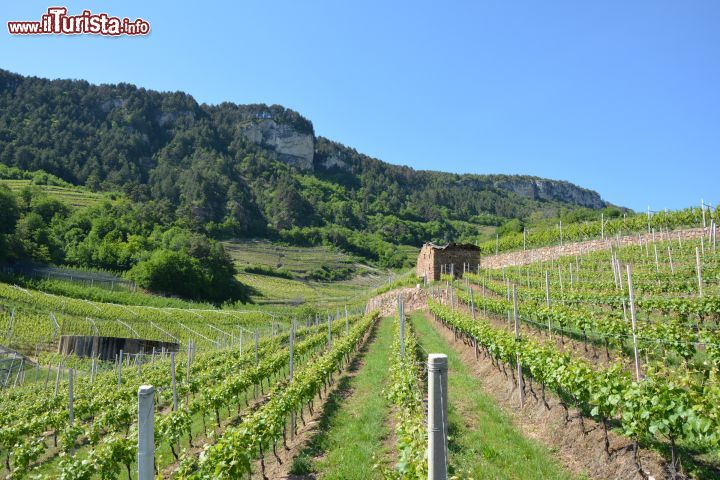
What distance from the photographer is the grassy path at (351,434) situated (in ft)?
21.5

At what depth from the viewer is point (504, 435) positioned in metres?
7.05

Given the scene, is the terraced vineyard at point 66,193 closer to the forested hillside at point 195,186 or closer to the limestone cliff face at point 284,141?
the forested hillside at point 195,186

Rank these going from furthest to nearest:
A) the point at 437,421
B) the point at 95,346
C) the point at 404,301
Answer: the point at 404,301
the point at 95,346
the point at 437,421

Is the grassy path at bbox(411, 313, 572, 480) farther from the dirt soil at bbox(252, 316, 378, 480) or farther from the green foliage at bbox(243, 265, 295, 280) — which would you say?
the green foliage at bbox(243, 265, 295, 280)

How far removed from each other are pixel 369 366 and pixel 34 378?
18.8m

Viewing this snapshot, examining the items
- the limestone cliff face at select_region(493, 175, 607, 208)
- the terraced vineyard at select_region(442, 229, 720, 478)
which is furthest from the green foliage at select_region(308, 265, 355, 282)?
the limestone cliff face at select_region(493, 175, 607, 208)

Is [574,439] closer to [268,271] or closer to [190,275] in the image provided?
[190,275]

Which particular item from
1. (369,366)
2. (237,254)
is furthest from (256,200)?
(369,366)

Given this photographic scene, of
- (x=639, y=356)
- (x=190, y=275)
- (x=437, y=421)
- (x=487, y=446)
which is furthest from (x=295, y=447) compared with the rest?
(x=190, y=275)

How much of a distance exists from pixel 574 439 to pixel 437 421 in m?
4.97

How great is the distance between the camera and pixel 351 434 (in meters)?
7.93

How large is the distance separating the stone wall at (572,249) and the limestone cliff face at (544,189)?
155 m

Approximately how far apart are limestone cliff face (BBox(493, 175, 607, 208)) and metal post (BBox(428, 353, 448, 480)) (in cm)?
19872

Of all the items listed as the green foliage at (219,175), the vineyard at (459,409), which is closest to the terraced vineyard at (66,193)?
the green foliage at (219,175)
